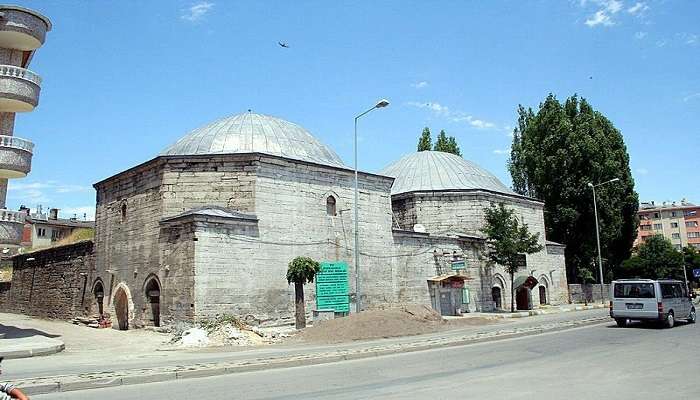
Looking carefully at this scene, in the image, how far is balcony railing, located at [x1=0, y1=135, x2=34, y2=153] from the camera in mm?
15578

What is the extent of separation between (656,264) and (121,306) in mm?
48725

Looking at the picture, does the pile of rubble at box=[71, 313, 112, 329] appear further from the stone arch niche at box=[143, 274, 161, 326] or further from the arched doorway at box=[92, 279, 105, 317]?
the stone arch niche at box=[143, 274, 161, 326]

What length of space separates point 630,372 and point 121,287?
62.7 feet

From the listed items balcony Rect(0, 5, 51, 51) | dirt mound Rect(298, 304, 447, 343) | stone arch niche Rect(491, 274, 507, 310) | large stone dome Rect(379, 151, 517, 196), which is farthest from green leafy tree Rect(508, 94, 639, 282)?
balcony Rect(0, 5, 51, 51)

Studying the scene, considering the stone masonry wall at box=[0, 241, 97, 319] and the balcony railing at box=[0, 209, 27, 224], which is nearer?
the balcony railing at box=[0, 209, 27, 224]

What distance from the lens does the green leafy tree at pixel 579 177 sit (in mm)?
40812

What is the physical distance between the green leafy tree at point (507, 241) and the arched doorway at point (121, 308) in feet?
60.7

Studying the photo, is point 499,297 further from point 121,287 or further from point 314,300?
point 121,287

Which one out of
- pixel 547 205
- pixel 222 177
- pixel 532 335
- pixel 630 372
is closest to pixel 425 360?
pixel 630 372

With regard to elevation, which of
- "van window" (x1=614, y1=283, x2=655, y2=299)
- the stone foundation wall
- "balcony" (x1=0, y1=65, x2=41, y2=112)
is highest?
"balcony" (x1=0, y1=65, x2=41, y2=112)

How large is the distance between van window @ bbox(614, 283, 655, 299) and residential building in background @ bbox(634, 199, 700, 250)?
6872cm

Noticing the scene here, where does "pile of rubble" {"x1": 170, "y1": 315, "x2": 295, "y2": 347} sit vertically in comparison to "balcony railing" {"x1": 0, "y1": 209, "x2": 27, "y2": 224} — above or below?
below

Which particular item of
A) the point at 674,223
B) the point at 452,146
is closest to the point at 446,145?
the point at 452,146

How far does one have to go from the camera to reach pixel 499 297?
99.1ft
